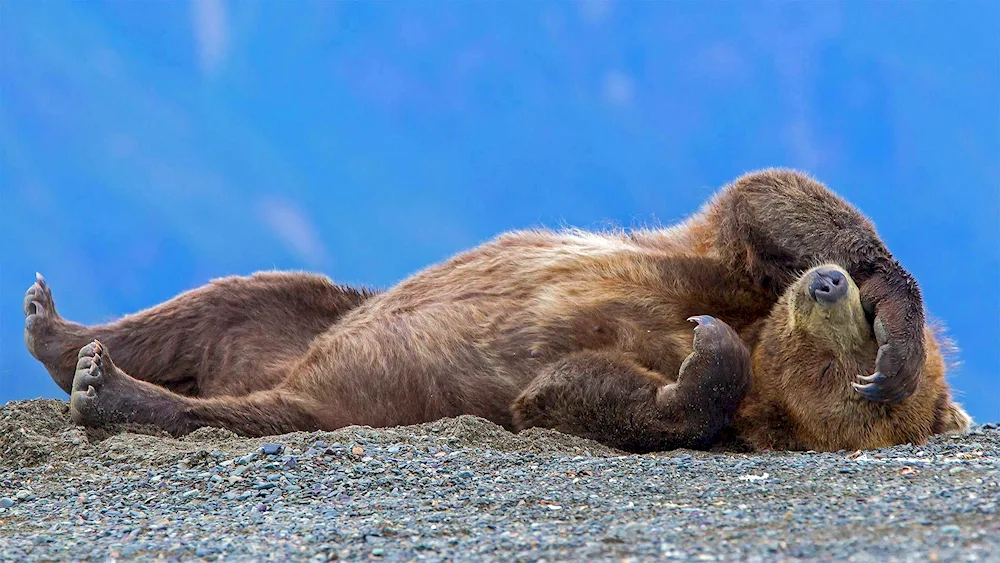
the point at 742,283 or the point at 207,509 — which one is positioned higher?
the point at 742,283

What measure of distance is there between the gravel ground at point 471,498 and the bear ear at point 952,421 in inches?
7.7

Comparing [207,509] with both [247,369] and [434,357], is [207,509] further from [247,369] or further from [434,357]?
[247,369]

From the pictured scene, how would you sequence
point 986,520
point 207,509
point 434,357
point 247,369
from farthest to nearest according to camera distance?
point 247,369 < point 434,357 < point 207,509 < point 986,520

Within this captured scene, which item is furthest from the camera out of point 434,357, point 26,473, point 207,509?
point 434,357

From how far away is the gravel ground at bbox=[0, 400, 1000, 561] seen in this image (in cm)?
309

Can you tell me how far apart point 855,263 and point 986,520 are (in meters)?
2.53

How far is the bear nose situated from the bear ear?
1040 mm

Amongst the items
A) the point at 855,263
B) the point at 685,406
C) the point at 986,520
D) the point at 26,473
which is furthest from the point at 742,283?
the point at 26,473

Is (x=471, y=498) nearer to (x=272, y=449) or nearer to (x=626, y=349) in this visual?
(x=272, y=449)

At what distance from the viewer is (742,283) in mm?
5844

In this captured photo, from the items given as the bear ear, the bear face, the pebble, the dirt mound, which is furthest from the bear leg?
the pebble

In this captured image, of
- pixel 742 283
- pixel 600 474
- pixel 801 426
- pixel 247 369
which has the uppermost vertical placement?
pixel 247 369

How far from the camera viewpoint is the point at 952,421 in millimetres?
Result: 5629

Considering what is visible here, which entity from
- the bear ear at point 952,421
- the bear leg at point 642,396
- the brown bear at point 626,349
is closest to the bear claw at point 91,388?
the brown bear at point 626,349
